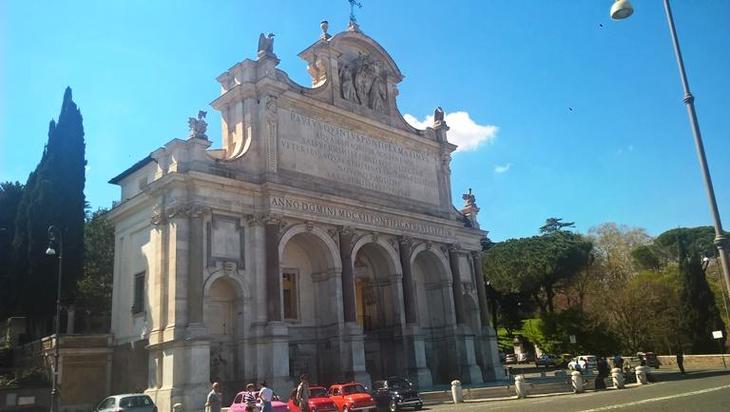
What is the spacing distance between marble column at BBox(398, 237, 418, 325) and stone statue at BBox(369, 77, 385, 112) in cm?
890

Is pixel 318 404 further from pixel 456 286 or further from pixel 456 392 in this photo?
pixel 456 286

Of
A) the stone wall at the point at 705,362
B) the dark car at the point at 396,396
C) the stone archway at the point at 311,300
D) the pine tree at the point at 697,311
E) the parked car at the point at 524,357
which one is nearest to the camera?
the dark car at the point at 396,396

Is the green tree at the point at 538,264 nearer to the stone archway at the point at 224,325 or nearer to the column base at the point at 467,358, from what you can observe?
the column base at the point at 467,358

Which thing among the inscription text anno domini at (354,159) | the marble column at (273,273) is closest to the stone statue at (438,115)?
the inscription text anno domini at (354,159)

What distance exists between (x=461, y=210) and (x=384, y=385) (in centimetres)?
2199

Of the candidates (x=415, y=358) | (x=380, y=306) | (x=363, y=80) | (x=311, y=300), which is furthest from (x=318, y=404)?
(x=363, y=80)

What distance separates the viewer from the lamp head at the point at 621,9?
1042 cm

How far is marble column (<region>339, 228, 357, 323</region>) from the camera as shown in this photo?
31.0 m

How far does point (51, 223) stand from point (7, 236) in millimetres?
7414

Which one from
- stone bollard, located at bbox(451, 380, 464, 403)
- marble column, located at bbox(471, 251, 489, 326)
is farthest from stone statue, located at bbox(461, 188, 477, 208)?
stone bollard, located at bbox(451, 380, 464, 403)

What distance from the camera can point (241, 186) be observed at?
28.1m

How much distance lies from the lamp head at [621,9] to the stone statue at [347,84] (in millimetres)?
25736

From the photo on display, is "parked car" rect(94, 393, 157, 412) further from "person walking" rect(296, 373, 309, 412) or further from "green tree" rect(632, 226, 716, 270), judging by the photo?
"green tree" rect(632, 226, 716, 270)

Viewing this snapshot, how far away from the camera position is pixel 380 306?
3588 cm
